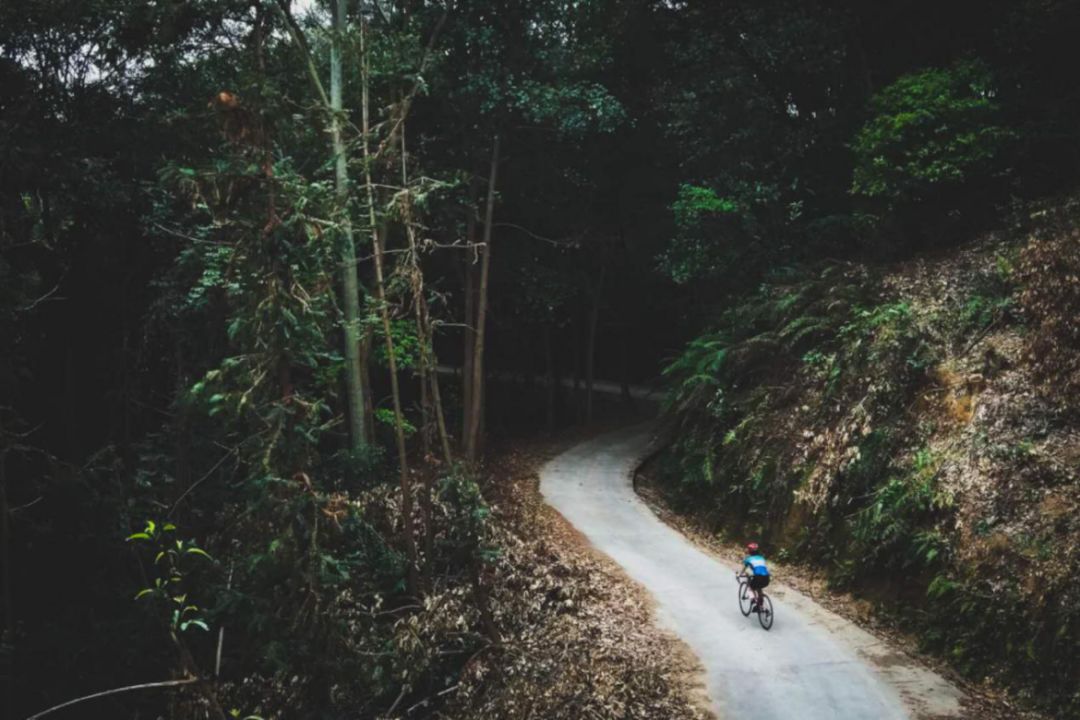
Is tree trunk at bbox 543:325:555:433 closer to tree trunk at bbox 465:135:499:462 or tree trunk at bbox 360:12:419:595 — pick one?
tree trunk at bbox 465:135:499:462

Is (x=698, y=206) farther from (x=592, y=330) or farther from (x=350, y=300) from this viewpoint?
(x=592, y=330)

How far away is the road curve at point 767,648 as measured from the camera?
10180 mm

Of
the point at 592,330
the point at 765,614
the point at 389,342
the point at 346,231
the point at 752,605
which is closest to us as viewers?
the point at 346,231

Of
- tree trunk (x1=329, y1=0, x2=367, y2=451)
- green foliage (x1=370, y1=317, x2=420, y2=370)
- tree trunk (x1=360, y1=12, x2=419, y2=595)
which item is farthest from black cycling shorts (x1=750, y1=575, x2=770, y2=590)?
green foliage (x1=370, y1=317, x2=420, y2=370)

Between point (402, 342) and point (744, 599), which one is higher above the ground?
point (402, 342)

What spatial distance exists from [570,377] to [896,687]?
3164 cm

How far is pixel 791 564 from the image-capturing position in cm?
1496

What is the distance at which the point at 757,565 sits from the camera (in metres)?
12.3

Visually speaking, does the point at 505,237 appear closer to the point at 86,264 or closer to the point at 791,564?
the point at 86,264

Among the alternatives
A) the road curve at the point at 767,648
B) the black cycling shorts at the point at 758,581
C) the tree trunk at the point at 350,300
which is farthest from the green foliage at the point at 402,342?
the black cycling shorts at the point at 758,581

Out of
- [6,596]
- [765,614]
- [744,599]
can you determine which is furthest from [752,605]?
[6,596]

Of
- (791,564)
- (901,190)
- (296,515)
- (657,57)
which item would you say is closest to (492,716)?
(296,515)

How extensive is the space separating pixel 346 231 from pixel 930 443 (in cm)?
1049

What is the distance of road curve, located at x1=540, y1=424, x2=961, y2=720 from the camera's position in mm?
10180
